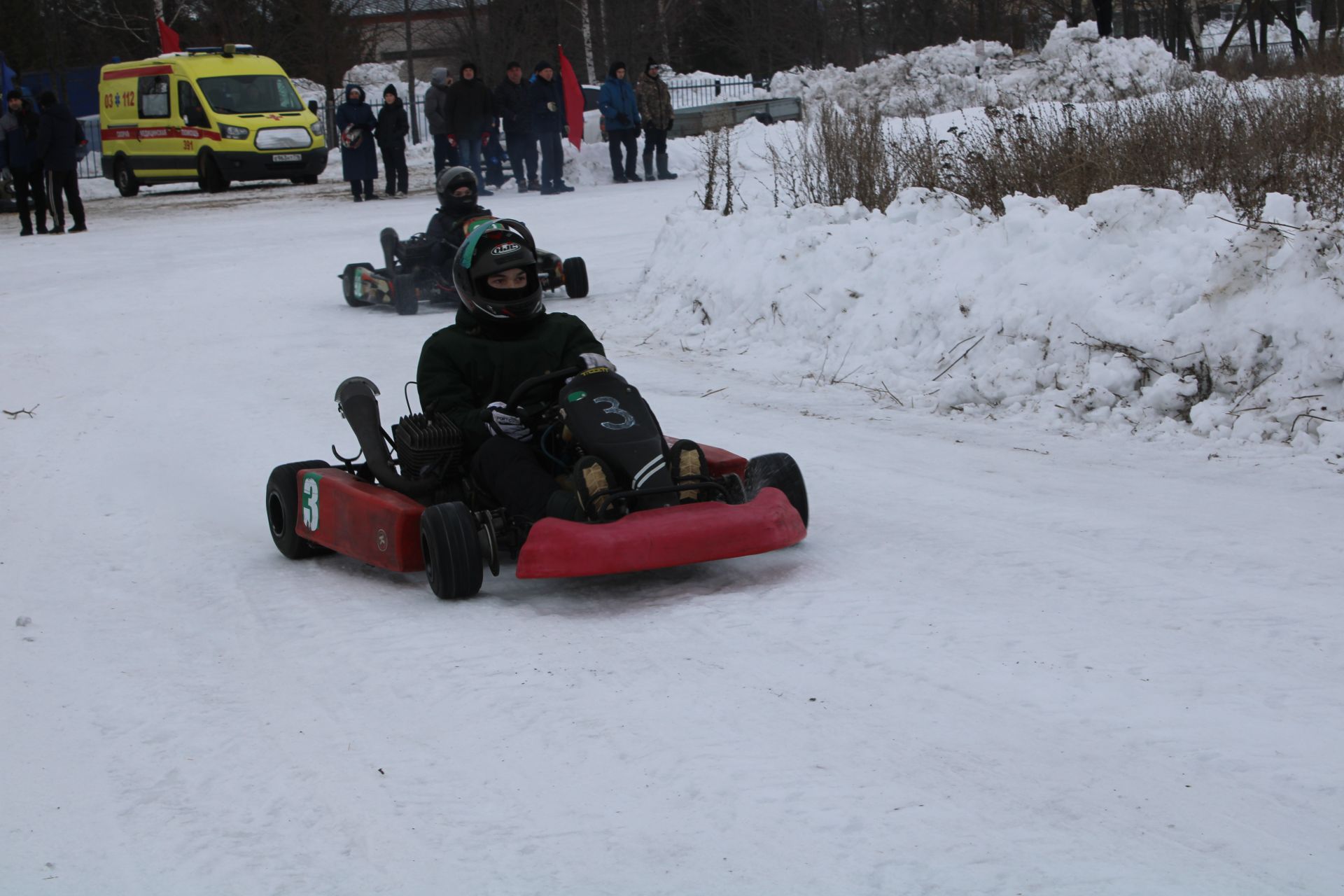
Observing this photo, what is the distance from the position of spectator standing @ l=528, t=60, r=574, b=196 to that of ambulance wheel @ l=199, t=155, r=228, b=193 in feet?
22.2

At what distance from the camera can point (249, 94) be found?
2412cm

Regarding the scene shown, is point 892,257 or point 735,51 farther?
point 735,51

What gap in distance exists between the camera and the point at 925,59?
31594mm

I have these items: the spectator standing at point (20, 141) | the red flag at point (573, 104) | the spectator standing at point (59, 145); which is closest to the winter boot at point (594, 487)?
the spectator standing at point (59, 145)

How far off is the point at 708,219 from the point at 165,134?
1620cm

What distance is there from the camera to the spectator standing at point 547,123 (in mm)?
19781

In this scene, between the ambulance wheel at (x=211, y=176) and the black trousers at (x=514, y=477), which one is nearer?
the black trousers at (x=514, y=477)

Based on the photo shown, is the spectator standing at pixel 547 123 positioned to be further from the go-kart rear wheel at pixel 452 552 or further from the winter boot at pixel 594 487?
the go-kart rear wheel at pixel 452 552

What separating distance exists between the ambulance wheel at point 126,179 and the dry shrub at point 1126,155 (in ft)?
56.7

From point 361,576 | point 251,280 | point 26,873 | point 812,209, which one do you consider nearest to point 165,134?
point 251,280

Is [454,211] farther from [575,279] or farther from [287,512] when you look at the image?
[287,512]

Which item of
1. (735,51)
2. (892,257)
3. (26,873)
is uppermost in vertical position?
(735,51)

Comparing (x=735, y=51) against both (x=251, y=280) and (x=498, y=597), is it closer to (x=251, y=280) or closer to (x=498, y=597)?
(x=251, y=280)

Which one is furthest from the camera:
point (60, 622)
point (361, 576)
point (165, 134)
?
point (165, 134)
